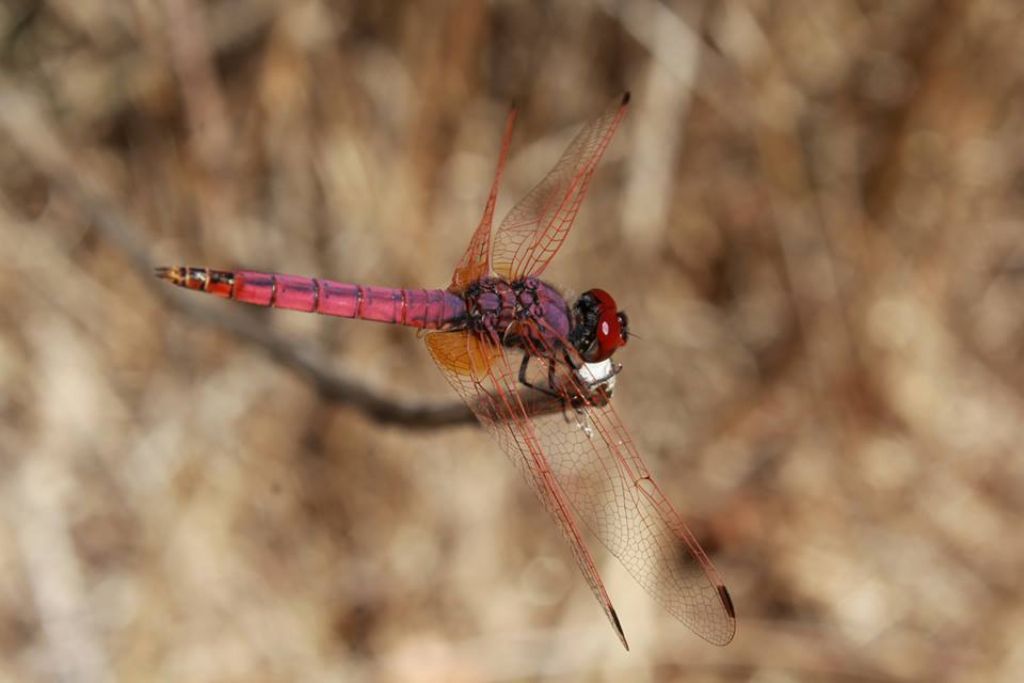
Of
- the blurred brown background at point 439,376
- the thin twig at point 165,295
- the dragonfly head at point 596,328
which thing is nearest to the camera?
the thin twig at point 165,295

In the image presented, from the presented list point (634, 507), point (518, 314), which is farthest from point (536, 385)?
point (634, 507)

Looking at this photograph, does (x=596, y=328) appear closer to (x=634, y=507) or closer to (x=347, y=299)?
(x=634, y=507)

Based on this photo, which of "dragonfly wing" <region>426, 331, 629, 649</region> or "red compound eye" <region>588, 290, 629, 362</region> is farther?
"red compound eye" <region>588, 290, 629, 362</region>

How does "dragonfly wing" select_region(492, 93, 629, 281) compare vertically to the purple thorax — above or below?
above

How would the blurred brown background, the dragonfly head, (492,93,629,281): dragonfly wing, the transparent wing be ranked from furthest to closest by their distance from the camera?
the blurred brown background → (492,93,629,281): dragonfly wing → the dragonfly head → the transparent wing

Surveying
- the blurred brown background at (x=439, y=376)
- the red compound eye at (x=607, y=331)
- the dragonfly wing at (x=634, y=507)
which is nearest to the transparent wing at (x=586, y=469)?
the dragonfly wing at (x=634, y=507)

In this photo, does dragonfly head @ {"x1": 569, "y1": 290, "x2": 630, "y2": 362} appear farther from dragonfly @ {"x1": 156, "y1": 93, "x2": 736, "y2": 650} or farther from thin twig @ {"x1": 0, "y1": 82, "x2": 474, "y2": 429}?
thin twig @ {"x1": 0, "y1": 82, "x2": 474, "y2": 429}

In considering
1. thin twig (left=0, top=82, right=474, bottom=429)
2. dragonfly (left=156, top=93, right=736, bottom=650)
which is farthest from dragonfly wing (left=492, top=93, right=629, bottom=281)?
thin twig (left=0, top=82, right=474, bottom=429)

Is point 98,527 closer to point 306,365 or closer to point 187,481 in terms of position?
point 187,481

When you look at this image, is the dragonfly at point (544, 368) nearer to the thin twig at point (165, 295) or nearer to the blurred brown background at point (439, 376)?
the thin twig at point (165, 295)
